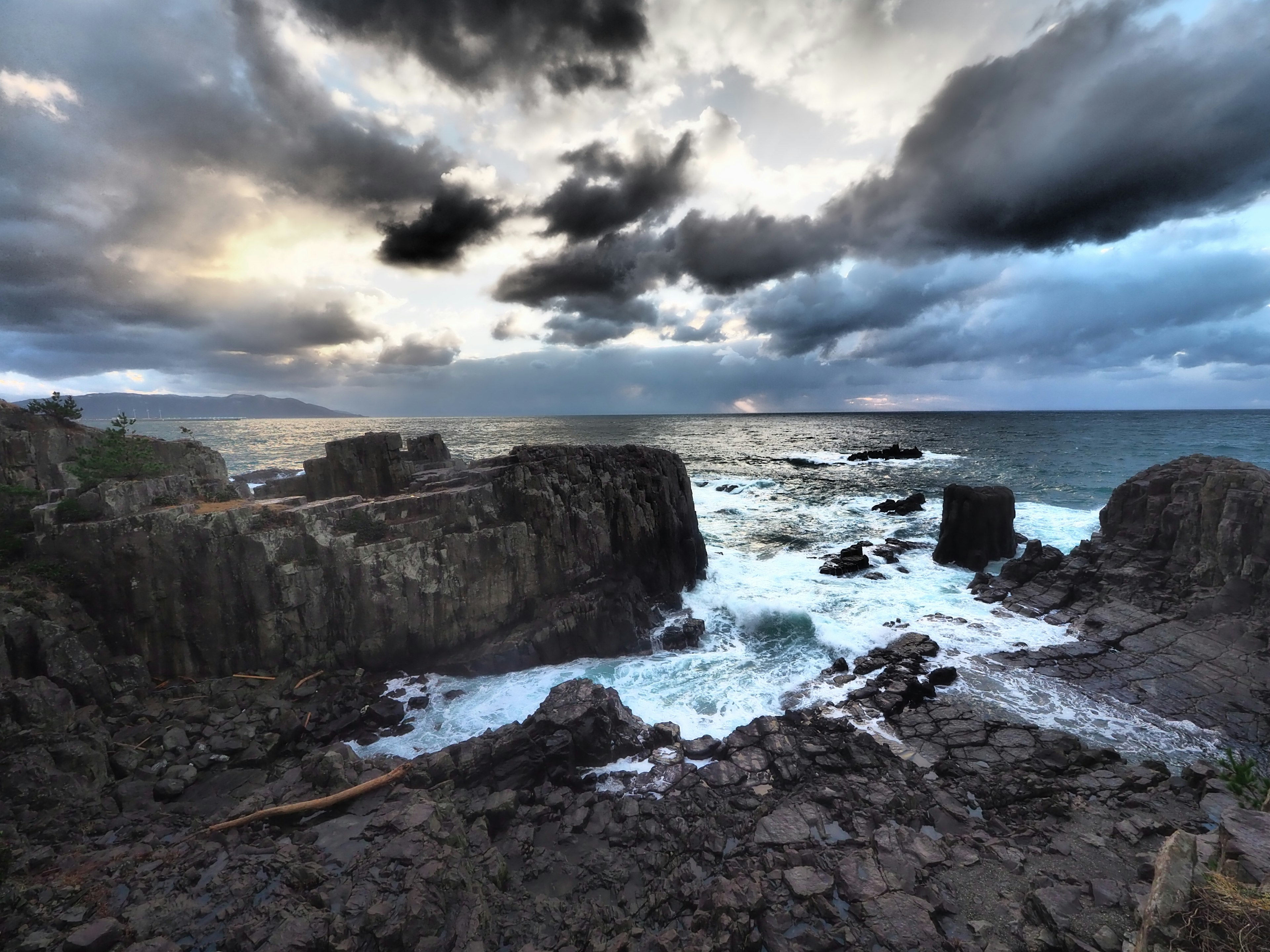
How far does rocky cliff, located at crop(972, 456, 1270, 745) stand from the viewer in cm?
1638

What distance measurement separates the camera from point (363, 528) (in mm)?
19969

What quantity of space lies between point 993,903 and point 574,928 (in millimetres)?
8406

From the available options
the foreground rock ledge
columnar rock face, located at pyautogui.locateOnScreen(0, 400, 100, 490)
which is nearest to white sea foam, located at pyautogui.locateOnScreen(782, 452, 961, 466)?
the foreground rock ledge

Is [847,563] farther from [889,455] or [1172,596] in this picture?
[889,455]

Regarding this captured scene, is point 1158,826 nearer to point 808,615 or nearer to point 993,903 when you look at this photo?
point 993,903

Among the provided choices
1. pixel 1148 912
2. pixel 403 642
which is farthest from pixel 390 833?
pixel 1148 912

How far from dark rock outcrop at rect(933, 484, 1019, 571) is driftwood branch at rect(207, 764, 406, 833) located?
110 ft

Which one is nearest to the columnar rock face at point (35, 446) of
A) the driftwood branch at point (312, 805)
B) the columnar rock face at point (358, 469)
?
the columnar rock face at point (358, 469)

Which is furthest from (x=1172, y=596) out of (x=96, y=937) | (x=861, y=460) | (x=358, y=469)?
(x=861, y=460)

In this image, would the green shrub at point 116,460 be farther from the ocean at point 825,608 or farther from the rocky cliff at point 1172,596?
the rocky cliff at point 1172,596

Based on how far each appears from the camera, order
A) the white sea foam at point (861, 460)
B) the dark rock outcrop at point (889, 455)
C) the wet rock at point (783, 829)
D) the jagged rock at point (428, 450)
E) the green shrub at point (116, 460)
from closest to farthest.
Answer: the wet rock at point (783, 829) → the green shrub at point (116, 460) → the jagged rock at point (428, 450) → the white sea foam at point (861, 460) → the dark rock outcrop at point (889, 455)

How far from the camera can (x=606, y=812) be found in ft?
40.7

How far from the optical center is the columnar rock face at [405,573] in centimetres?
1644

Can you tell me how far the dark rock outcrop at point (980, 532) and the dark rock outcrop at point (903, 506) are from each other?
13.8 m
